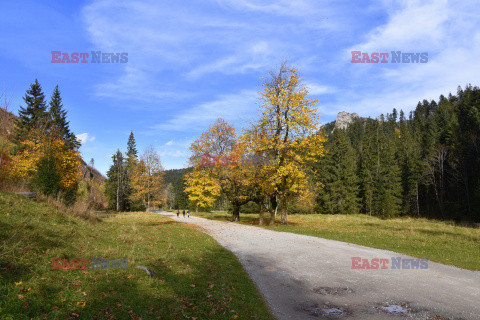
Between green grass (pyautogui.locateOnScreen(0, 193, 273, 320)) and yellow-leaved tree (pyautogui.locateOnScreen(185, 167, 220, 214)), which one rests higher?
yellow-leaved tree (pyautogui.locateOnScreen(185, 167, 220, 214))

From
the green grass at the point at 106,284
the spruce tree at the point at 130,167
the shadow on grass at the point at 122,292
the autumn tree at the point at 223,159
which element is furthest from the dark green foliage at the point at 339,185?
the shadow on grass at the point at 122,292

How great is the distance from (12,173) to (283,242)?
2895 cm

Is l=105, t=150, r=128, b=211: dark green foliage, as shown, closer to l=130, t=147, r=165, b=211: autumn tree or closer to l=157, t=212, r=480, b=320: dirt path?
l=130, t=147, r=165, b=211: autumn tree

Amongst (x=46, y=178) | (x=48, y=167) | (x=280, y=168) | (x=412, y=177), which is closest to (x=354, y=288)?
(x=280, y=168)

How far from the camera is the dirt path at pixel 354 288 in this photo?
6.27 m

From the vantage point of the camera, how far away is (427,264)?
10578 millimetres

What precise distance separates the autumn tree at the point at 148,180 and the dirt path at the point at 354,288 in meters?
42.6

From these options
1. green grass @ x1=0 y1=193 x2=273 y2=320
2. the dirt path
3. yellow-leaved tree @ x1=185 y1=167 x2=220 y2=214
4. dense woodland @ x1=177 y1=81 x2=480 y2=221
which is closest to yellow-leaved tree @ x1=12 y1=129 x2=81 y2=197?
green grass @ x1=0 y1=193 x2=273 y2=320

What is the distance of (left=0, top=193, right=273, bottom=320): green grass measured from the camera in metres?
4.95

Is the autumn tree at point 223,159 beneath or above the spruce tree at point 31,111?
beneath

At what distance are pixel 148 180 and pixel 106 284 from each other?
1852 inches

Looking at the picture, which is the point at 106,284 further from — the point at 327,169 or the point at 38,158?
the point at 327,169

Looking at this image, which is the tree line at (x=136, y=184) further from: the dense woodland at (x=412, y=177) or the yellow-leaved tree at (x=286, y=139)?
the yellow-leaved tree at (x=286, y=139)

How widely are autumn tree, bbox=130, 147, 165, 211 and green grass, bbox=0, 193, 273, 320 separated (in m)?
41.3
